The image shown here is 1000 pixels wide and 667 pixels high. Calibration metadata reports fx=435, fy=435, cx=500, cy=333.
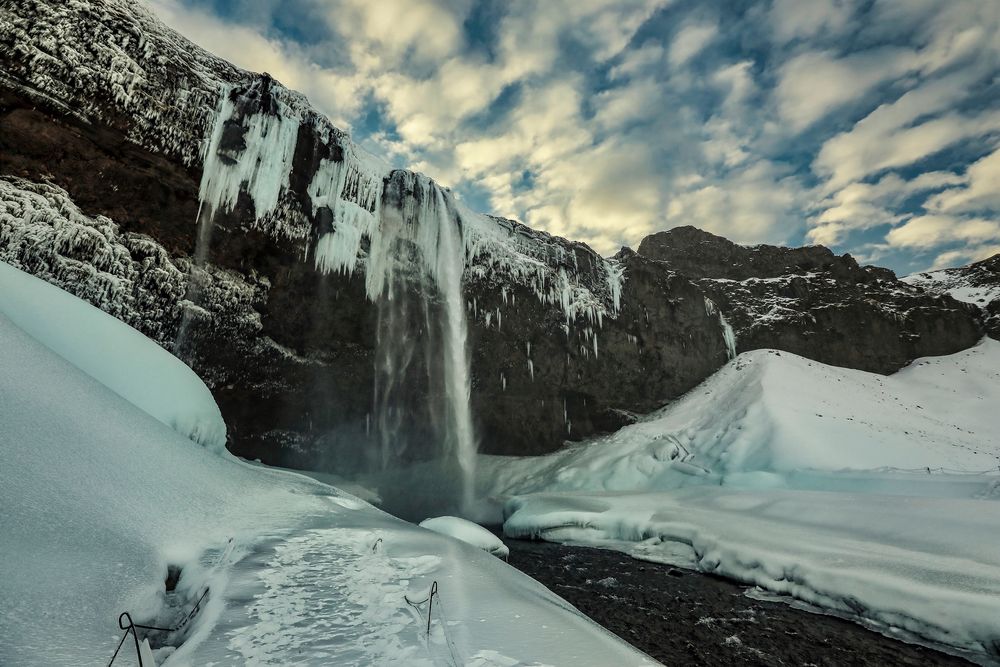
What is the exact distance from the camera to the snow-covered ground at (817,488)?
725cm

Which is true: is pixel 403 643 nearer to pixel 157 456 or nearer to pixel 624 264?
pixel 157 456

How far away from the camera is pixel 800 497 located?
473 inches

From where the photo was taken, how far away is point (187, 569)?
399 cm

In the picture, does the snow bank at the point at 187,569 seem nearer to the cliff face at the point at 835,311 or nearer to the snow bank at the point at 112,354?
the snow bank at the point at 112,354

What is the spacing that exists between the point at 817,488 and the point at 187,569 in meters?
17.8

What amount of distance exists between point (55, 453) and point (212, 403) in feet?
21.0

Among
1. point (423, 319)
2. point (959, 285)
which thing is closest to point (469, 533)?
point (423, 319)

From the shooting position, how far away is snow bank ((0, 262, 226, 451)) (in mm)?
7445

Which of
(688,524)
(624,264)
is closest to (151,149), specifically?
(688,524)

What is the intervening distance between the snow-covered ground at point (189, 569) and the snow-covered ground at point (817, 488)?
19.7 feet

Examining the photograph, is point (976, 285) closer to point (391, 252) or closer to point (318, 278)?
point (391, 252)

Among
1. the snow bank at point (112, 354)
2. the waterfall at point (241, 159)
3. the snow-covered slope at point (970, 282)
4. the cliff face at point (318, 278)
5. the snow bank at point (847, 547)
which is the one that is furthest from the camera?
the snow-covered slope at point (970, 282)

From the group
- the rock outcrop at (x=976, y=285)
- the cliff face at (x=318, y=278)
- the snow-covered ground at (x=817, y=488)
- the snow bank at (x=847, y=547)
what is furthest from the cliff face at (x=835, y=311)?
the snow bank at (x=847, y=547)

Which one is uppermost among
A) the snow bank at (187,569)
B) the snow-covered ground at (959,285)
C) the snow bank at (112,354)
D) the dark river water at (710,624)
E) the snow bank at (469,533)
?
the snow-covered ground at (959,285)
